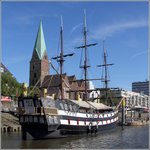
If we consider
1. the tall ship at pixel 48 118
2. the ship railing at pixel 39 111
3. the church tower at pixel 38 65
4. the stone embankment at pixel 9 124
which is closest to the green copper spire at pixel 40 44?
the church tower at pixel 38 65

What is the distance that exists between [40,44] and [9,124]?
71.5m

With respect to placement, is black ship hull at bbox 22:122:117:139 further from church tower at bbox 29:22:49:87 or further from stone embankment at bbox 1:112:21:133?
church tower at bbox 29:22:49:87

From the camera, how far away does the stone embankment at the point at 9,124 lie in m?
51.6

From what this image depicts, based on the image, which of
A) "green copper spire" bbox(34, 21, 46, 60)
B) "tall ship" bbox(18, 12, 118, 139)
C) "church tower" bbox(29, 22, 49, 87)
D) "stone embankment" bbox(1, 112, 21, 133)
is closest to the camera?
"tall ship" bbox(18, 12, 118, 139)

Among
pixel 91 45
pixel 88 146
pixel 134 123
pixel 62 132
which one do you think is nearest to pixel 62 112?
pixel 62 132

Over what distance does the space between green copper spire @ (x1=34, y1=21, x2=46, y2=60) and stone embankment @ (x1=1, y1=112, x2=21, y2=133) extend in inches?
2373

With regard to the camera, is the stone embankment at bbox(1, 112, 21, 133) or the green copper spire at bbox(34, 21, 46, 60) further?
the green copper spire at bbox(34, 21, 46, 60)

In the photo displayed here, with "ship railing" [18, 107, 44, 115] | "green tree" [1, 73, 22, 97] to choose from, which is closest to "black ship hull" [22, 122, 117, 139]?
"ship railing" [18, 107, 44, 115]

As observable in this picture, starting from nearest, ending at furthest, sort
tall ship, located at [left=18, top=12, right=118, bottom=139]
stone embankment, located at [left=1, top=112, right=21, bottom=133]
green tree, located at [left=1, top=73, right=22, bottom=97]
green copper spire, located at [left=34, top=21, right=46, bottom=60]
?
tall ship, located at [left=18, top=12, right=118, bottom=139] < stone embankment, located at [left=1, top=112, right=21, bottom=133] < green tree, located at [left=1, top=73, right=22, bottom=97] < green copper spire, located at [left=34, top=21, right=46, bottom=60]

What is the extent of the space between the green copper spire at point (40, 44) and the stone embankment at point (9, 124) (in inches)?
2373

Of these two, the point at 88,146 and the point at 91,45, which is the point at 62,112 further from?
the point at 91,45

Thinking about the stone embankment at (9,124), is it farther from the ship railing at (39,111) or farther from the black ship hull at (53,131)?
the black ship hull at (53,131)

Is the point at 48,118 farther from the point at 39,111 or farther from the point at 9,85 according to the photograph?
the point at 9,85

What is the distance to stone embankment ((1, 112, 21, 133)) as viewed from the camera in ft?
169
